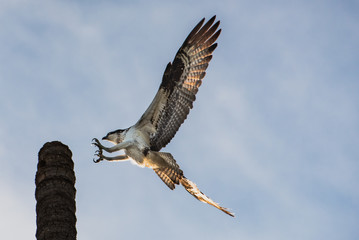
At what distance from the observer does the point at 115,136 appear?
31.1 ft

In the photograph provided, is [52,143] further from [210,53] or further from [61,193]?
[210,53]

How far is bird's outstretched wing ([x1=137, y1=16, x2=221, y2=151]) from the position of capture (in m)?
9.30

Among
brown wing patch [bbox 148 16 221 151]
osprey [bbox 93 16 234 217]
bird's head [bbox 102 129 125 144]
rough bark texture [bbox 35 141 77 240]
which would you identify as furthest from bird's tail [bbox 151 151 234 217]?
rough bark texture [bbox 35 141 77 240]

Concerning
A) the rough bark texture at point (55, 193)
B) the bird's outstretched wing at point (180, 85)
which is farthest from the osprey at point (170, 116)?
the rough bark texture at point (55, 193)

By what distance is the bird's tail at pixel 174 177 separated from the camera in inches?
357

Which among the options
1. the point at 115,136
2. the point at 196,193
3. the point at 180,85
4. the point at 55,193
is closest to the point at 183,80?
the point at 180,85

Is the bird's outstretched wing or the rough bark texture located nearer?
the rough bark texture

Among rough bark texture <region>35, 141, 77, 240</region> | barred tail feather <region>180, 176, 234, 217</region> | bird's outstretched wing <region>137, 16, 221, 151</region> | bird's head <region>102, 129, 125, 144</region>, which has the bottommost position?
rough bark texture <region>35, 141, 77, 240</region>

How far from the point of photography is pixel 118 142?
9.45 m

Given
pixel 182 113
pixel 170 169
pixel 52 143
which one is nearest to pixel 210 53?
pixel 182 113

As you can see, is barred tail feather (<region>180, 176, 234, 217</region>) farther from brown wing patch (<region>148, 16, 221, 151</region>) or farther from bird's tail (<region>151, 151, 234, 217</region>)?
brown wing patch (<region>148, 16, 221, 151</region>)

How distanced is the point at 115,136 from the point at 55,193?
4.05 metres

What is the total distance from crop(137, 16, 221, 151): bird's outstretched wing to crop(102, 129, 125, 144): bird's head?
40 cm

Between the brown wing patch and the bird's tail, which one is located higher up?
the brown wing patch
